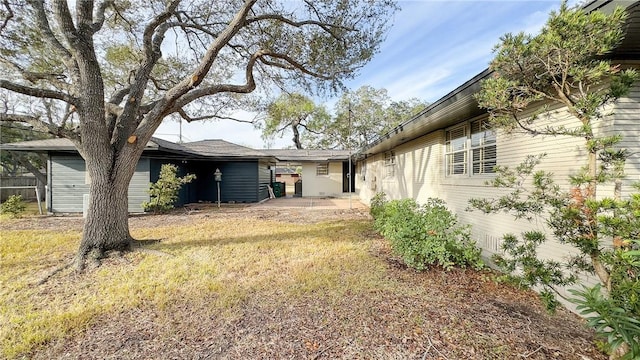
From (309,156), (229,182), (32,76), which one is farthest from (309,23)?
(309,156)

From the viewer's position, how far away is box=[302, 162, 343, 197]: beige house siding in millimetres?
19531

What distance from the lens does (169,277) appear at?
4156mm

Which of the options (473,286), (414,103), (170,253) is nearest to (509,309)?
(473,286)

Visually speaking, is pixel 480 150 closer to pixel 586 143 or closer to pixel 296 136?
pixel 586 143

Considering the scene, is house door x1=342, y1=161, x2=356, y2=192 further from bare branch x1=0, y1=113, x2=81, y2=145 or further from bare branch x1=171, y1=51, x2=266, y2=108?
bare branch x1=0, y1=113, x2=81, y2=145

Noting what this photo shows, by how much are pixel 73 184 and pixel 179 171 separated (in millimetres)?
3797

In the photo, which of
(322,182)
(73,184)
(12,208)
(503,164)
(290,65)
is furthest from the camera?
(322,182)

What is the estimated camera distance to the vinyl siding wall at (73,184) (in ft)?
35.4

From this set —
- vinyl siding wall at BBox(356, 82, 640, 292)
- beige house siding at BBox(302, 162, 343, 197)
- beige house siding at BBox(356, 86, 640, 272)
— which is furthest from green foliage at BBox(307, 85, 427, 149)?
beige house siding at BBox(356, 86, 640, 272)

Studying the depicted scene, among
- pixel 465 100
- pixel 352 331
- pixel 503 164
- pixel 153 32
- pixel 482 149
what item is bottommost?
pixel 352 331

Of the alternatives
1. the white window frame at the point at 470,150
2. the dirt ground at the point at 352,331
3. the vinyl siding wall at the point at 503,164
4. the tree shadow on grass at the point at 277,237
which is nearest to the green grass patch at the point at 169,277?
the tree shadow on grass at the point at 277,237

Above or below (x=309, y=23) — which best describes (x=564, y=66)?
below

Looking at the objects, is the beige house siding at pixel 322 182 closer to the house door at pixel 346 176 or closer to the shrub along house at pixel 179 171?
the house door at pixel 346 176

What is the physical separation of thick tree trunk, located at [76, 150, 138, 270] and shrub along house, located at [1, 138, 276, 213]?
546 cm
